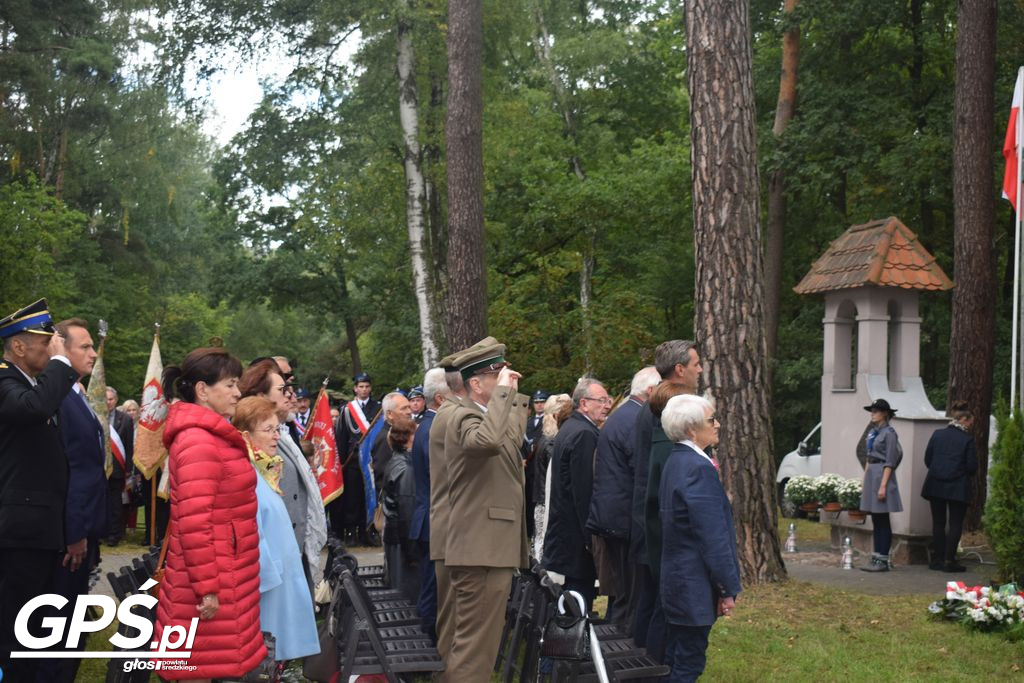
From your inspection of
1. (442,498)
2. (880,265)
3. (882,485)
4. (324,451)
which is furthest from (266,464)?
(880,265)

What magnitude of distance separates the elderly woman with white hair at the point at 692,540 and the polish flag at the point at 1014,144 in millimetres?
8110

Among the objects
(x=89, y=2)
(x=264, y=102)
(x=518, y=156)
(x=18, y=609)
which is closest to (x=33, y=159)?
(x=89, y=2)

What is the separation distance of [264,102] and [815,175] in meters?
13.1

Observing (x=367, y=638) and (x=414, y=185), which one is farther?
(x=414, y=185)

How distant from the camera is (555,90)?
32.0 meters

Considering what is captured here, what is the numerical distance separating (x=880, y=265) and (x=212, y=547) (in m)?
12.7

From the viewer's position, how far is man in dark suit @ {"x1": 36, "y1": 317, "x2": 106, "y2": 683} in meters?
6.45

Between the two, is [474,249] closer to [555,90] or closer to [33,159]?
[555,90]

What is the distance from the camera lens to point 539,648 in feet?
21.4

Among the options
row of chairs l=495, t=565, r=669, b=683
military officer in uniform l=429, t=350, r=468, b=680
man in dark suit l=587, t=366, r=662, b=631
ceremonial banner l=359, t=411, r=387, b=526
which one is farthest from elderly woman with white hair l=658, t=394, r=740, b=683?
ceremonial banner l=359, t=411, r=387, b=526

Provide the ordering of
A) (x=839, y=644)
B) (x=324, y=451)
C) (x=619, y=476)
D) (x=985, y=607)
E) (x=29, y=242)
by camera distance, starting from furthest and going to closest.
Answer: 1. (x=29, y=242)
2. (x=324, y=451)
3. (x=985, y=607)
4. (x=839, y=644)
5. (x=619, y=476)

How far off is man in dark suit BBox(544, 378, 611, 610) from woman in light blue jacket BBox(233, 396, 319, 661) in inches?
112

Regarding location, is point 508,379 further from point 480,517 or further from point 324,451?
point 324,451

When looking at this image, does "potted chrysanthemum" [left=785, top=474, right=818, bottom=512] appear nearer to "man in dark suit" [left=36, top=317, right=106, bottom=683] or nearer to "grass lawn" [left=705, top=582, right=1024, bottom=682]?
"grass lawn" [left=705, top=582, right=1024, bottom=682]
